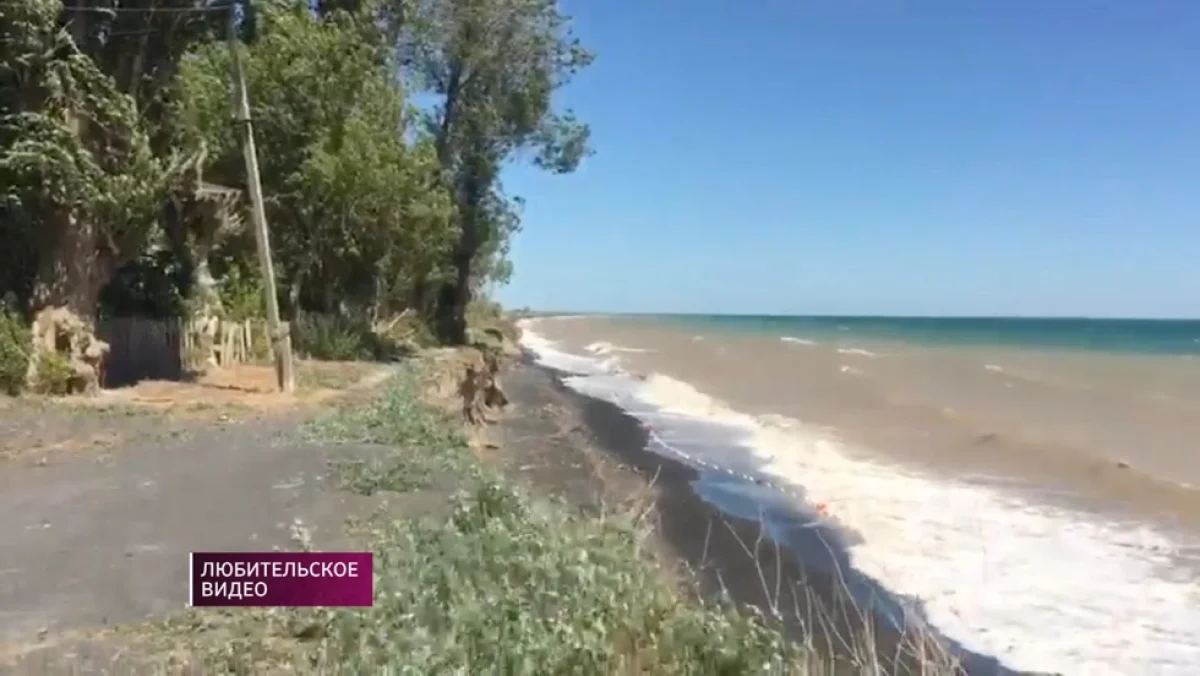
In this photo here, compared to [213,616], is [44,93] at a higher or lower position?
higher

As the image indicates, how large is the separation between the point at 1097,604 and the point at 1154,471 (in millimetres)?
9040

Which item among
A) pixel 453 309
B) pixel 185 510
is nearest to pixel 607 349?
pixel 453 309

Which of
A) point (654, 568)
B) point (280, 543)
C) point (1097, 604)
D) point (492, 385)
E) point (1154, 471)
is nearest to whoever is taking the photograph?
point (654, 568)

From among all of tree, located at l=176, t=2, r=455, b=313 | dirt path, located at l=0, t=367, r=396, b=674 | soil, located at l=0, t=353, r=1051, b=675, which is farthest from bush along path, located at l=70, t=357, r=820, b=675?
tree, located at l=176, t=2, r=455, b=313

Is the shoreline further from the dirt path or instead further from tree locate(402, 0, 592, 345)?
tree locate(402, 0, 592, 345)

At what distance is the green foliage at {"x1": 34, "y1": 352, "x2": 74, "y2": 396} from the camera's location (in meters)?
17.6

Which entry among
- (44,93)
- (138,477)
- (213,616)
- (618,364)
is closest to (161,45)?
(44,93)

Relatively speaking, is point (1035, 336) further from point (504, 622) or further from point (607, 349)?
point (504, 622)

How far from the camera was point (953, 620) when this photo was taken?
8.69 meters

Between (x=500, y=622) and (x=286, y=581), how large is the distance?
46.2 inches

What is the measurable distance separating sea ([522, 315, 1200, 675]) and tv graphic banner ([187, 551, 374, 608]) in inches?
176

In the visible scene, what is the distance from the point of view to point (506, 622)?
218 inches

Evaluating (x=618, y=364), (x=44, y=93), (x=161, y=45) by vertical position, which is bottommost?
(x=618, y=364)

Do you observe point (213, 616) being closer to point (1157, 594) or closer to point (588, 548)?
point (588, 548)
